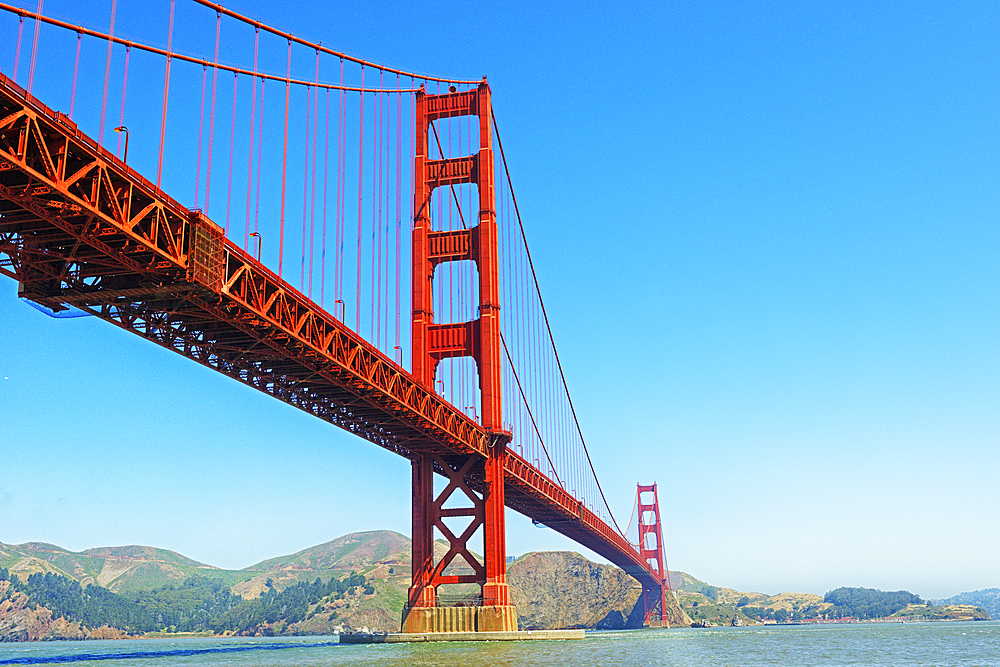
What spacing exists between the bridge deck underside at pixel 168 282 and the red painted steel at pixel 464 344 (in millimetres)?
5529

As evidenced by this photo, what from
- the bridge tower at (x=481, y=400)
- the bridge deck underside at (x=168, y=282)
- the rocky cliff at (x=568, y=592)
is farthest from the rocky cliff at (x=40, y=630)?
the bridge deck underside at (x=168, y=282)

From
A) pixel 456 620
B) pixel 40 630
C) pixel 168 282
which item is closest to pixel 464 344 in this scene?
pixel 456 620

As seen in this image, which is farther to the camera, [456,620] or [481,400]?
[481,400]

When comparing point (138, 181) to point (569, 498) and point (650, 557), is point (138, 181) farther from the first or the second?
point (650, 557)

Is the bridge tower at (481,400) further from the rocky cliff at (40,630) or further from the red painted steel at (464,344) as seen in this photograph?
the rocky cliff at (40,630)

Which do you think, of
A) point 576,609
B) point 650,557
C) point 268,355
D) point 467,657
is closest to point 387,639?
point 467,657

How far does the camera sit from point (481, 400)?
164 feet

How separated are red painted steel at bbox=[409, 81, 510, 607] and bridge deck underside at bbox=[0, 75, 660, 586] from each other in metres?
5.53

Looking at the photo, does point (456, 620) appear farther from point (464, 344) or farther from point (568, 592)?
point (568, 592)

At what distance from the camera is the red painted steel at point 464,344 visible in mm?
48219

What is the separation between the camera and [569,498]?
72250mm

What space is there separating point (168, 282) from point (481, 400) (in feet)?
87.5

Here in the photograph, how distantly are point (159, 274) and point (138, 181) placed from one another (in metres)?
3.34

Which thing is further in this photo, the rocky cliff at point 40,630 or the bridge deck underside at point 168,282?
the rocky cliff at point 40,630
